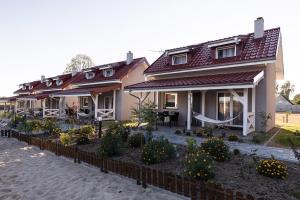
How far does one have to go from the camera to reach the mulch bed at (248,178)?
578 cm

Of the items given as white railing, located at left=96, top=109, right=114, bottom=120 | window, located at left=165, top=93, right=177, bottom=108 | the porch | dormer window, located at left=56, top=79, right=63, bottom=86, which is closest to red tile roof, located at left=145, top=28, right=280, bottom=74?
the porch

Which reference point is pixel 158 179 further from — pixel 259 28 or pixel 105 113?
pixel 105 113

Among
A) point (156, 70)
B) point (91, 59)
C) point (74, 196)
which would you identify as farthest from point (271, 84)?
point (91, 59)

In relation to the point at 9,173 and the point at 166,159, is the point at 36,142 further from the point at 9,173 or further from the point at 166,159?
the point at 166,159

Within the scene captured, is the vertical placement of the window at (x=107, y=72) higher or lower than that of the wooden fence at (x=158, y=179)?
higher

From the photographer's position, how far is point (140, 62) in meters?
25.5

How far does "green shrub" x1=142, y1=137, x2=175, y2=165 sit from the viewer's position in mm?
8320

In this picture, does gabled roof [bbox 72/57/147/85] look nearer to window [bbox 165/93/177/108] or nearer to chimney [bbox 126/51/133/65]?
chimney [bbox 126/51/133/65]

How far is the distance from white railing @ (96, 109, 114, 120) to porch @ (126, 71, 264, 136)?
217 inches

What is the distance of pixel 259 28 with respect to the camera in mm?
15945

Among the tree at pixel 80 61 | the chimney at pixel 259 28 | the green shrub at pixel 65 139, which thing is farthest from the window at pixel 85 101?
the tree at pixel 80 61

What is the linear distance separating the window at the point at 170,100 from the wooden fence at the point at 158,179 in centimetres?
1016

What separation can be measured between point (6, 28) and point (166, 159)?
56.5 ft

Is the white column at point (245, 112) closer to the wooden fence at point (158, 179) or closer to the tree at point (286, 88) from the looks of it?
the wooden fence at point (158, 179)
